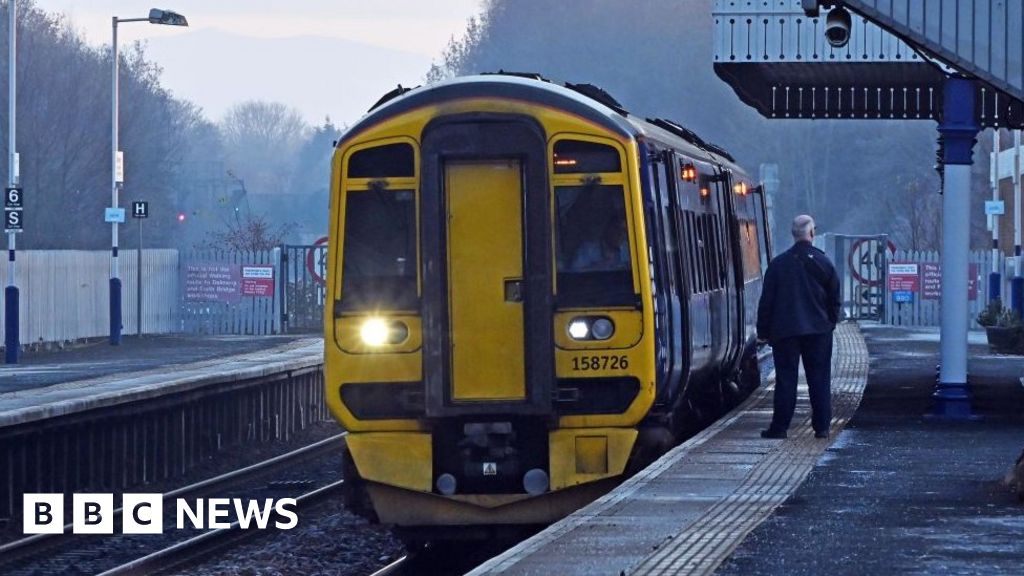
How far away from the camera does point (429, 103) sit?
12695mm

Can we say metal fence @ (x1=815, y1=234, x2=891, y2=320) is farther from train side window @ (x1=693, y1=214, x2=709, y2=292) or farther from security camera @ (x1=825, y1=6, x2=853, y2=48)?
train side window @ (x1=693, y1=214, x2=709, y2=292)

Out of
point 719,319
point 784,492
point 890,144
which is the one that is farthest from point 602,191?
point 890,144

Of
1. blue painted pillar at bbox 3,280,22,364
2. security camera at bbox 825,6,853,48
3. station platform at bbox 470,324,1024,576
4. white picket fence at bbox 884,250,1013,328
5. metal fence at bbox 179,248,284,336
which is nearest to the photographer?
station platform at bbox 470,324,1024,576

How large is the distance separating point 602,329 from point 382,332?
1411 millimetres

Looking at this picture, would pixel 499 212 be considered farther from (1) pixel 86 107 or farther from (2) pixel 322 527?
(1) pixel 86 107

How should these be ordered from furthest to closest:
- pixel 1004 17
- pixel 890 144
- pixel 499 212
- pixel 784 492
A: pixel 890 144 < pixel 1004 17 < pixel 499 212 < pixel 784 492

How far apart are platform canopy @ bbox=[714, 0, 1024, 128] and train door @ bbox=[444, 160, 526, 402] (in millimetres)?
4453

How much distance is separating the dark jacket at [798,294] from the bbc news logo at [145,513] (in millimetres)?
4281

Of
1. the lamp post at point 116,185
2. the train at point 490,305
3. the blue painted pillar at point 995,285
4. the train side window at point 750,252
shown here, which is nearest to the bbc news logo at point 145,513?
the train at point 490,305

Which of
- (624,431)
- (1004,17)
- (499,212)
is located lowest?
(624,431)

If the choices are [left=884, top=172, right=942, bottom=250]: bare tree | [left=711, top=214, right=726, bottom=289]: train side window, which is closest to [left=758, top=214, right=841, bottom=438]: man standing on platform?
[left=711, top=214, right=726, bottom=289]: train side window

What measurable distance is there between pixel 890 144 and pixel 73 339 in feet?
198

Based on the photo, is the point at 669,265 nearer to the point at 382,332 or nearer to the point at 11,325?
the point at 382,332

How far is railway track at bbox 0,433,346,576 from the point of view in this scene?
46.4 feet
